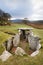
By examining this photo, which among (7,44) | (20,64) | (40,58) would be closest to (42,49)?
(40,58)

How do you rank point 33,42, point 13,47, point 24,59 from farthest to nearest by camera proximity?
point 13,47, point 33,42, point 24,59

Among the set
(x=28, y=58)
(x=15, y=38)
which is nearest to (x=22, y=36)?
(x=15, y=38)

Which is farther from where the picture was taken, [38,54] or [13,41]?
[13,41]

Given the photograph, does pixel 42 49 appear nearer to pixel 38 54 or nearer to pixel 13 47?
pixel 38 54

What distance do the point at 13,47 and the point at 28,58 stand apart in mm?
9353

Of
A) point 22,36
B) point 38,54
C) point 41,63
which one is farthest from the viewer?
point 22,36

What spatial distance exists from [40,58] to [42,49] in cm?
315

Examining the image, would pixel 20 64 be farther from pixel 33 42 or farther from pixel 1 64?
pixel 33 42

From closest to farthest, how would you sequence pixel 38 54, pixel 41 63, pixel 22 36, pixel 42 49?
pixel 41 63 → pixel 38 54 → pixel 42 49 → pixel 22 36

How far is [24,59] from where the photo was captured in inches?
584

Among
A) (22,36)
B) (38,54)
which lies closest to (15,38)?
(22,36)

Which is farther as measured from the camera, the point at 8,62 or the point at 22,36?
the point at 22,36

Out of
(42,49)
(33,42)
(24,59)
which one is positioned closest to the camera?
(24,59)

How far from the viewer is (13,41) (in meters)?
24.6
